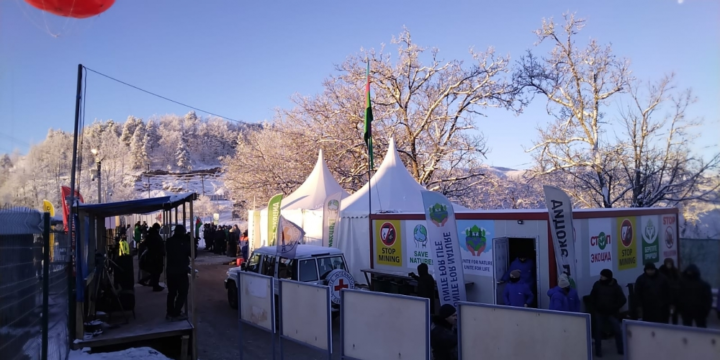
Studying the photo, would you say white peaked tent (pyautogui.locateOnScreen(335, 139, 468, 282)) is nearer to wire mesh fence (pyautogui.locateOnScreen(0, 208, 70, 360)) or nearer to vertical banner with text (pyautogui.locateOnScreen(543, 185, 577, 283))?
vertical banner with text (pyautogui.locateOnScreen(543, 185, 577, 283))

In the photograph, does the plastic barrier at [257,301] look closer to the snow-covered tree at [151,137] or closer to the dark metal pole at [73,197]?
the dark metal pole at [73,197]

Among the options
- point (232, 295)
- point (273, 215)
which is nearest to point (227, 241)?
point (273, 215)

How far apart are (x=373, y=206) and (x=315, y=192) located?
4.53 metres

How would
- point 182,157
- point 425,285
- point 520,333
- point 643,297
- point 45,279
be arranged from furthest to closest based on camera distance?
point 182,157 → point 425,285 → point 643,297 → point 45,279 → point 520,333

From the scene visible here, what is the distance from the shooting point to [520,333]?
468 centimetres

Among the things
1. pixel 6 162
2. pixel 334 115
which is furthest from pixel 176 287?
pixel 334 115

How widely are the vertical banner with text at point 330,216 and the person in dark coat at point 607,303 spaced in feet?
33.4

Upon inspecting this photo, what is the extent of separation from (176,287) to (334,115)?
2051cm

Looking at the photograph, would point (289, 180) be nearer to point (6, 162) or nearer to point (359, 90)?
point (359, 90)

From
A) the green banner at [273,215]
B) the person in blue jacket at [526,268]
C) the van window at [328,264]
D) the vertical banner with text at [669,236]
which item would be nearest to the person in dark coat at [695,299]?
the person in blue jacket at [526,268]

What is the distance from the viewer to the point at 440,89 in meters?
27.8

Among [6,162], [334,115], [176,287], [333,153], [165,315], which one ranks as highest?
[334,115]

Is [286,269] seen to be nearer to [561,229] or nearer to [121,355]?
[121,355]

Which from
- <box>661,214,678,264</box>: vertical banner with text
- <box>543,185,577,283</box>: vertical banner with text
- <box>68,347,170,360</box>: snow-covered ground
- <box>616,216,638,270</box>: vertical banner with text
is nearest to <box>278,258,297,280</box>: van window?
<box>68,347,170,360</box>: snow-covered ground
